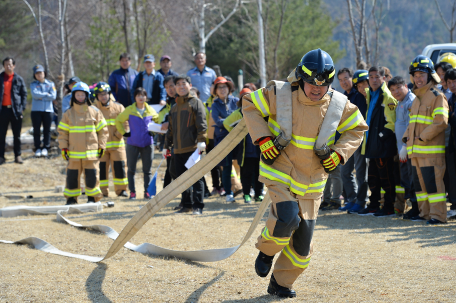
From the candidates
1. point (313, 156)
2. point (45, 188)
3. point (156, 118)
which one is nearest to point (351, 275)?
point (313, 156)

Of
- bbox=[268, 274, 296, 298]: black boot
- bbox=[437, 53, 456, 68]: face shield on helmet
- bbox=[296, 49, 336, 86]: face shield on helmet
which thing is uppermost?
bbox=[437, 53, 456, 68]: face shield on helmet

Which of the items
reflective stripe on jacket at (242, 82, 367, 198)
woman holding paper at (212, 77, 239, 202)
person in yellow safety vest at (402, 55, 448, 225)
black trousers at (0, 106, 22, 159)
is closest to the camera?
reflective stripe on jacket at (242, 82, 367, 198)

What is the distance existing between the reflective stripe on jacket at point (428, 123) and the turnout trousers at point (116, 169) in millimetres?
5853

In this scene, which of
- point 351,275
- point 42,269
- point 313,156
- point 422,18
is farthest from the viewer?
point 422,18

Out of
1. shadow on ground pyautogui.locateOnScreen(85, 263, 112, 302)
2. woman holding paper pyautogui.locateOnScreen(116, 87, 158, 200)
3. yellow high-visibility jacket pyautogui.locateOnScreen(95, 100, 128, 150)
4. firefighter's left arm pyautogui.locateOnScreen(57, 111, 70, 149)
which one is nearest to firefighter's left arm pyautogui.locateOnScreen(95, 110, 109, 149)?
firefighter's left arm pyautogui.locateOnScreen(57, 111, 70, 149)

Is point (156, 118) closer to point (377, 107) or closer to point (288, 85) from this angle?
point (377, 107)

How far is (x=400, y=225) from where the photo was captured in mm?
7199

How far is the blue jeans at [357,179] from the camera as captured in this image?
8.47m

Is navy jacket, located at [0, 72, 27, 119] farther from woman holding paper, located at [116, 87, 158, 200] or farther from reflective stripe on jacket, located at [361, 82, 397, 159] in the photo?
reflective stripe on jacket, located at [361, 82, 397, 159]

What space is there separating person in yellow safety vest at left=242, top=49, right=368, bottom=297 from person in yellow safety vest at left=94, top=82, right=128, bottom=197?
21.7 ft

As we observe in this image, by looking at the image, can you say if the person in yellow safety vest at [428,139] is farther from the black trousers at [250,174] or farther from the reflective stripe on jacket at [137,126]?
the reflective stripe on jacket at [137,126]

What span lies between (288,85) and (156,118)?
6494 millimetres

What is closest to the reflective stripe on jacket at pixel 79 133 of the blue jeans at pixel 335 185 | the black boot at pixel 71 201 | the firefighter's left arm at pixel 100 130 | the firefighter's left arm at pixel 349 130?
the firefighter's left arm at pixel 100 130

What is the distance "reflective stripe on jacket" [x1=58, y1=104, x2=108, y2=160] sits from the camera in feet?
29.6
